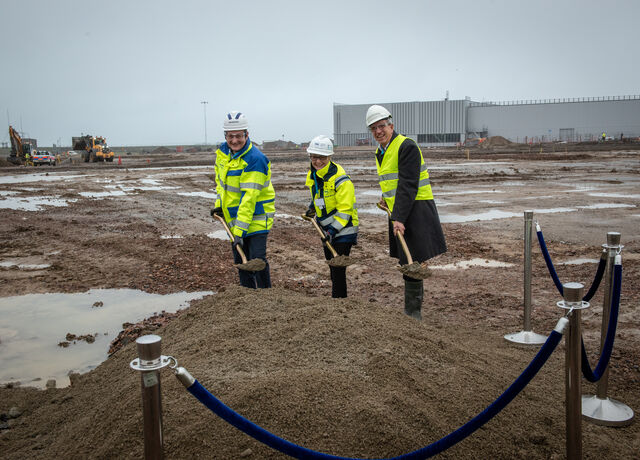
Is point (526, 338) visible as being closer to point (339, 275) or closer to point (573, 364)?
point (339, 275)

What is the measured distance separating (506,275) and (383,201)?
2.58m

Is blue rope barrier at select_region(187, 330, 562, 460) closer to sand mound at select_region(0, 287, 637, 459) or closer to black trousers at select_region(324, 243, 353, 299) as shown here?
sand mound at select_region(0, 287, 637, 459)

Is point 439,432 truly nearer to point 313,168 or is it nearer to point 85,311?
point 313,168

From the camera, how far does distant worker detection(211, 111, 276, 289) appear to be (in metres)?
5.16

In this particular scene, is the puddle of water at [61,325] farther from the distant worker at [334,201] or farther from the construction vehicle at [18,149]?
the construction vehicle at [18,149]

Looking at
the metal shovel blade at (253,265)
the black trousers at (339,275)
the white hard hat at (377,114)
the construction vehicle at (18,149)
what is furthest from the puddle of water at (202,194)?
the construction vehicle at (18,149)

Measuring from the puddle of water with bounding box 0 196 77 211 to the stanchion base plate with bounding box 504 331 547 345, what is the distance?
13674 mm

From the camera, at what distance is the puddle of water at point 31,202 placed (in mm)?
15219

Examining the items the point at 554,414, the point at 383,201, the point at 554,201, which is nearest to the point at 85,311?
the point at 383,201

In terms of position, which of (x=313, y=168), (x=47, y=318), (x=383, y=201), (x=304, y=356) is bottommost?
(x=47, y=318)

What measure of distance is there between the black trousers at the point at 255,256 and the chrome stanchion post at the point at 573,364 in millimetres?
3345

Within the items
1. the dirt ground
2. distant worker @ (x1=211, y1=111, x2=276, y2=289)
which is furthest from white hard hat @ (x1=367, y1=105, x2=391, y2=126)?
the dirt ground

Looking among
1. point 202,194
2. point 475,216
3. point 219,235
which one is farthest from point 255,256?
point 202,194

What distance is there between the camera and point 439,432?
2.90 m
